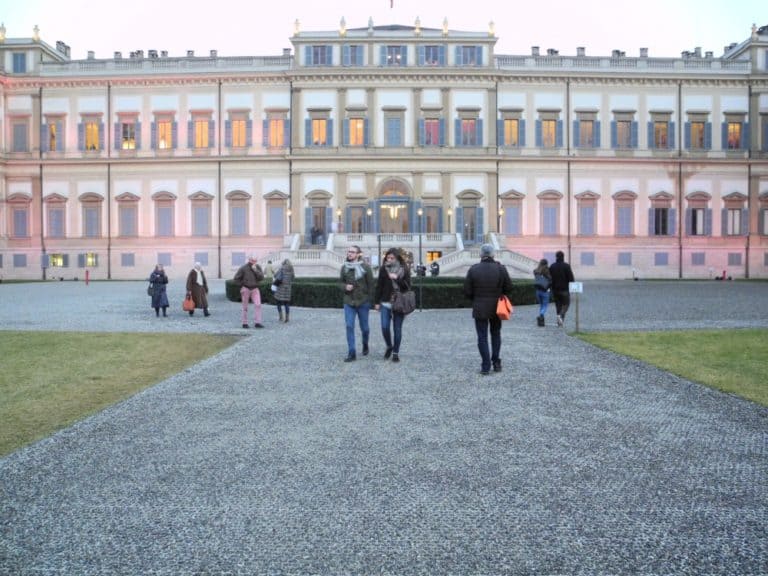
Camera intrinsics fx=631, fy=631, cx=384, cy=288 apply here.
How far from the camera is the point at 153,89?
42.5 metres

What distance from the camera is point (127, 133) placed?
42.9 m

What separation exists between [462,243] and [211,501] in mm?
35272

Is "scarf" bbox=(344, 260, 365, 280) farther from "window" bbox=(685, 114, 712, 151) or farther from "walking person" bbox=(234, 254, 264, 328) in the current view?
"window" bbox=(685, 114, 712, 151)

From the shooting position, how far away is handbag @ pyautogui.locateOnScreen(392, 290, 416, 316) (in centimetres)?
1084

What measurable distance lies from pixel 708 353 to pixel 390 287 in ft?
19.3

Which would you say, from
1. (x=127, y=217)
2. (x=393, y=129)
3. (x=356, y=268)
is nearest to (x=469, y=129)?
(x=393, y=129)

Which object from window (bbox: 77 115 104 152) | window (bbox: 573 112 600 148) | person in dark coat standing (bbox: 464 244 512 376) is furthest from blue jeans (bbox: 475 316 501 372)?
window (bbox: 77 115 104 152)

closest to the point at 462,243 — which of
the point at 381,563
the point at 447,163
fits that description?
the point at 447,163

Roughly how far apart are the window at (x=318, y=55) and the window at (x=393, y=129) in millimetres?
5185

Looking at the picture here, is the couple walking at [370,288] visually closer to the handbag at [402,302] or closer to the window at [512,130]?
the handbag at [402,302]

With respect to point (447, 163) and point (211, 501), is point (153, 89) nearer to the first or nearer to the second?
point (447, 163)

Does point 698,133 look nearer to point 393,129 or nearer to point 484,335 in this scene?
point 393,129

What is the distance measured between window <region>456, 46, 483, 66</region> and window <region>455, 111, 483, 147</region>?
3189 mm

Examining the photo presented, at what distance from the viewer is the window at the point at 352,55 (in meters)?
41.1
